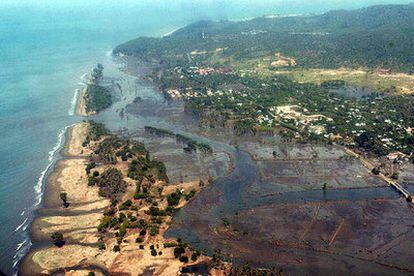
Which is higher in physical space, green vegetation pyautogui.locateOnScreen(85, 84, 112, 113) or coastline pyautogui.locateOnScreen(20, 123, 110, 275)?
green vegetation pyautogui.locateOnScreen(85, 84, 112, 113)

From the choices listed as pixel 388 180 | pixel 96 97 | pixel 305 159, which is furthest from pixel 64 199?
pixel 96 97

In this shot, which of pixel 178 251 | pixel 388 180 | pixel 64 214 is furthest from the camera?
pixel 388 180

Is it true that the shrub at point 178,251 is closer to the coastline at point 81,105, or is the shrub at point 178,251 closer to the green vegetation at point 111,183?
the green vegetation at point 111,183

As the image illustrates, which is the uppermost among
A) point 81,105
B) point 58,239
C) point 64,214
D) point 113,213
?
point 81,105

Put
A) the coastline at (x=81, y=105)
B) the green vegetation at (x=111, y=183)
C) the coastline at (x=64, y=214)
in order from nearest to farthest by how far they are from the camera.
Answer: the coastline at (x=64, y=214), the green vegetation at (x=111, y=183), the coastline at (x=81, y=105)

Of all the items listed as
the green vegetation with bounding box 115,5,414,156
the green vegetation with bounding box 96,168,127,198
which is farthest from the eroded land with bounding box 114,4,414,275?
the green vegetation with bounding box 96,168,127,198

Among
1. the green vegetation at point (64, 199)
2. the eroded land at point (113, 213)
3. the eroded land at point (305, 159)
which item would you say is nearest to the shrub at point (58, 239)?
the eroded land at point (113, 213)

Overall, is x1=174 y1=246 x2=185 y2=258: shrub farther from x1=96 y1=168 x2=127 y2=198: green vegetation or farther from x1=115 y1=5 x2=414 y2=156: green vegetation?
x1=115 y1=5 x2=414 y2=156: green vegetation

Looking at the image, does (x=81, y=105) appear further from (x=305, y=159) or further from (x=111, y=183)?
(x=305, y=159)
